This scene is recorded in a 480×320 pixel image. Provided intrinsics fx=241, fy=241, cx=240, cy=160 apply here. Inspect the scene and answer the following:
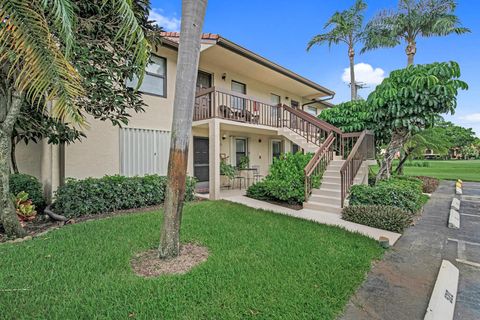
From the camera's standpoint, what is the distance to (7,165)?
4895 mm

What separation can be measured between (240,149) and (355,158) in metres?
6.02

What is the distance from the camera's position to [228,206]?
769cm

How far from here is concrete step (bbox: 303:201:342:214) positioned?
730cm

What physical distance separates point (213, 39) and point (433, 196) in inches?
449

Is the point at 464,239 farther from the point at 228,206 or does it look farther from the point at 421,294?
the point at 228,206

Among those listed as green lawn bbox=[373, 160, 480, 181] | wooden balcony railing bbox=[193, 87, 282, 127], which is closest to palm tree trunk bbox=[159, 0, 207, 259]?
wooden balcony railing bbox=[193, 87, 282, 127]

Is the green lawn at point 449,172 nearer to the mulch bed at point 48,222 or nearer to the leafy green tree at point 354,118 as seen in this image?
the leafy green tree at point 354,118

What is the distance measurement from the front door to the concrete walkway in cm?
186

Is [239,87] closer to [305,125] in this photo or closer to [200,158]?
[305,125]

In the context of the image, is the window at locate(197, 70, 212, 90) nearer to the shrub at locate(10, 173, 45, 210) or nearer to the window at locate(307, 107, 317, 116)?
the shrub at locate(10, 173, 45, 210)

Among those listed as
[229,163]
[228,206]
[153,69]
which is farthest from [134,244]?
[229,163]

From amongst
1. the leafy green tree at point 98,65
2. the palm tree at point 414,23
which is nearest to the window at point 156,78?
the leafy green tree at point 98,65

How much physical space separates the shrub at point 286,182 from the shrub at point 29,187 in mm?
6700

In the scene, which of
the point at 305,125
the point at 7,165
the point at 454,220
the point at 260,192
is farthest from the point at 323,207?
the point at 7,165
